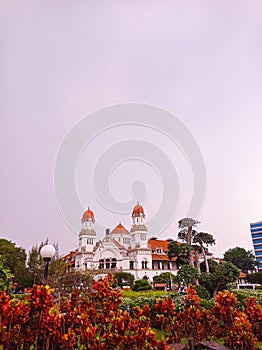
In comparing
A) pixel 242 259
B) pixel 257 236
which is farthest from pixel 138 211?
pixel 257 236

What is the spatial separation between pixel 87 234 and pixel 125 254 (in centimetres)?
676

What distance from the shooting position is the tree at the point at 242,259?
52062 millimetres

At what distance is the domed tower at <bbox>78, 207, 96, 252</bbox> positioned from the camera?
41.8 m

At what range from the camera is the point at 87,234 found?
4259cm

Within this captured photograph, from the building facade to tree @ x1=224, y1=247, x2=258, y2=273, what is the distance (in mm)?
16449

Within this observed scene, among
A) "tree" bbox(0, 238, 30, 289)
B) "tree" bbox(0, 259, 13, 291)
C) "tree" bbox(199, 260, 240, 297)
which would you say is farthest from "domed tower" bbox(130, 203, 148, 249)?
"tree" bbox(0, 259, 13, 291)

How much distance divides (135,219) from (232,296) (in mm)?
39812

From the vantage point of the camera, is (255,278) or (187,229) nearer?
(187,229)

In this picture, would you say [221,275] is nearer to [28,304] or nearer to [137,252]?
[28,304]

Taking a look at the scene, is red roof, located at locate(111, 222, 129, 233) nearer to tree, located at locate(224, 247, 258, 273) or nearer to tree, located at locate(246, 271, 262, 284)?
tree, located at locate(224, 247, 258, 273)

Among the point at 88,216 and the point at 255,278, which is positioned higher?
the point at 88,216

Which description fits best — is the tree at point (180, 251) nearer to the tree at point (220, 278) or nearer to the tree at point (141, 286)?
the tree at point (220, 278)

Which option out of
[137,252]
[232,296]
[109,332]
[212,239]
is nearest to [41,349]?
[109,332]

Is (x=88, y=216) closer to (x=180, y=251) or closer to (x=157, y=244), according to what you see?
(x=157, y=244)
